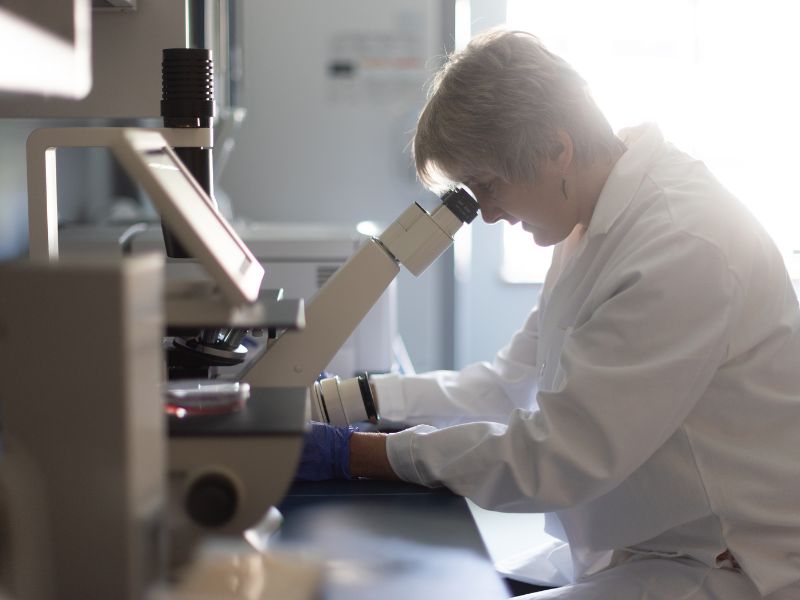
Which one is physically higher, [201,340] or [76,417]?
[76,417]

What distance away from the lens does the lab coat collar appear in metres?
1.46

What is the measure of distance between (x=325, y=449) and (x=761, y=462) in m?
0.64

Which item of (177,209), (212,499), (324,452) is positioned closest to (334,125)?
(324,452)

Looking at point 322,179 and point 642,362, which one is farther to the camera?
point 322,179

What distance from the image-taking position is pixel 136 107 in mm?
1669

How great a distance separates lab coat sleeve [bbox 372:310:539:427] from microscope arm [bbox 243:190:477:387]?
0.25 meters

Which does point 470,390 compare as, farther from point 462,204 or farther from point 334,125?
point 334,125

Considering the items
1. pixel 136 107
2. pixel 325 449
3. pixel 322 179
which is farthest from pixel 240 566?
pixel 322 179

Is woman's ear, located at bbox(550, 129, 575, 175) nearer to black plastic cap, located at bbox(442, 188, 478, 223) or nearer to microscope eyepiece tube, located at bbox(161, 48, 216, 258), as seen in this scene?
black plastic cap, located at bbox(442, 188, 478, 223)

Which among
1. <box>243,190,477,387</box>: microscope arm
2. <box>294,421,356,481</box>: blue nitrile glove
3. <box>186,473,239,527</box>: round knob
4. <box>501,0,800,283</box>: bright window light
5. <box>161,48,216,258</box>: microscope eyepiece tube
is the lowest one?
<box>294,421,356,481</box>: blue nitrile glove

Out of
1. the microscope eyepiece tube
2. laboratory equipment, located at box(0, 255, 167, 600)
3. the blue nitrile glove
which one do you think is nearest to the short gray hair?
the microscope eyepiece tube

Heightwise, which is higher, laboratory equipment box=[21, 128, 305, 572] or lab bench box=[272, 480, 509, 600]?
laboratory equipment box=[21, 128, 305, 572]

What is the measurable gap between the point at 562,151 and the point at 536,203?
105 millimetres

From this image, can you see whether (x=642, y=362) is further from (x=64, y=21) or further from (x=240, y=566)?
(x=64, y=21)
